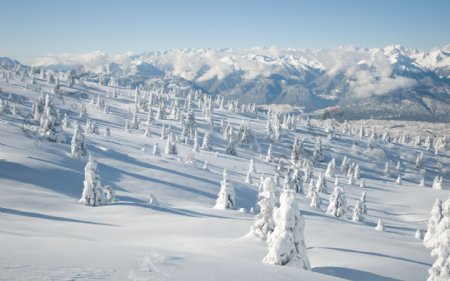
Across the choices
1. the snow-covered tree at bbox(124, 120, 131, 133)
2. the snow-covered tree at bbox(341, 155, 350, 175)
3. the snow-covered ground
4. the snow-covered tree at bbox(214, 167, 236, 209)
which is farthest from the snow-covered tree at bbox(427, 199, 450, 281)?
the snow-covered tree at bbox(124, 120, 131, 133)

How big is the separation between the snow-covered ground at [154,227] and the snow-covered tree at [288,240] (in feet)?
8.36

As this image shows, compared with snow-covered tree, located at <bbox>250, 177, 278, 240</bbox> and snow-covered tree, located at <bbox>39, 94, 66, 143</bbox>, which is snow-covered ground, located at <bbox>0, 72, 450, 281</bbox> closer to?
snow-covered tree, located at <bbox>250, 177, 278, 240</bbox>

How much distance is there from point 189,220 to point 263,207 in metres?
13.4

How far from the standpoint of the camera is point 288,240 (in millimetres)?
25344

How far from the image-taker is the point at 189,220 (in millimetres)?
44375

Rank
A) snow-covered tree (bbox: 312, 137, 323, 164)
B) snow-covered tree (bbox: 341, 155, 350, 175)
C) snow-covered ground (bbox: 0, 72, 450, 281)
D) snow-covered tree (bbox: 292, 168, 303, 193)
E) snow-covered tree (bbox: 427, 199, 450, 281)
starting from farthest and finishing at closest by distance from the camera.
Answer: snow-covered tree (bbox: 312, 137, 323, 164) → snow-covered tree (bbox: 341, 155, 350, 175) → snow-covered tree (bbox: 292, 168, 303, 193) → snow-covered tree (bbox: 427, 199, 450, 281) → snow-covered ground (bbox: 0, 72, 450, 281)

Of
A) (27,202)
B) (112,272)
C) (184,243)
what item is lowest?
(27,202)

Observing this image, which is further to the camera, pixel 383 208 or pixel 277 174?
pixel 277 174

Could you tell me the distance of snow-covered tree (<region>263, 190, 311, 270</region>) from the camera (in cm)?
2511

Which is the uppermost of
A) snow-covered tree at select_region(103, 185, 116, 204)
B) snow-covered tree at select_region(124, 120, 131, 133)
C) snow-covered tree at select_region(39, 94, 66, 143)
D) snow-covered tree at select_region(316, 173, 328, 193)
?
snow-covered tree at select_region(39, 94, 66, 143)

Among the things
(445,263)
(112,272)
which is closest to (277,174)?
(445,263)

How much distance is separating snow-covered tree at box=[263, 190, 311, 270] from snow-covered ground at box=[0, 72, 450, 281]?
8.36 feet

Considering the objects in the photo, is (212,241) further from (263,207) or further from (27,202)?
(27,202)

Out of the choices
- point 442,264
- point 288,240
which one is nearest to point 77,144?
point 288,240
